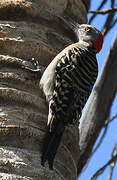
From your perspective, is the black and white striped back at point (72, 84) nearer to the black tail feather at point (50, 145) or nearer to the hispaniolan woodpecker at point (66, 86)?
the hispaniolan woodpecker at point (66, 86)

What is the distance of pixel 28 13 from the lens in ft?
11.0

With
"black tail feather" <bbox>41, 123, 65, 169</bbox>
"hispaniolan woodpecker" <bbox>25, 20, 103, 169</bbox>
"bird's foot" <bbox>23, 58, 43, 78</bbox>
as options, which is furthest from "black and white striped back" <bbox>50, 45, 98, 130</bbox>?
"bird's foot" <bbox>23, 58, 43, 78</bbox>

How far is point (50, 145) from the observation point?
274cm

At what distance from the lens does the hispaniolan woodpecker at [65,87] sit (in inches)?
116

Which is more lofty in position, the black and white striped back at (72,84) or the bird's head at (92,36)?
the black and white striped back at (72,84)

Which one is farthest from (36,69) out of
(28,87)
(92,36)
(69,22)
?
(92,36)

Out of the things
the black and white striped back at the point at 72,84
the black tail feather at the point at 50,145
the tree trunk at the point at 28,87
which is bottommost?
the black and white striped back at the point at 72,84

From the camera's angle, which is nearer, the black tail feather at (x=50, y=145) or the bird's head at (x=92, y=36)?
the black tail feather at (x=50, y=145)

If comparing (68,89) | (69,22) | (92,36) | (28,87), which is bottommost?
(92,36)

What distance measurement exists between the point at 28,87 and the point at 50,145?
0.43 meters

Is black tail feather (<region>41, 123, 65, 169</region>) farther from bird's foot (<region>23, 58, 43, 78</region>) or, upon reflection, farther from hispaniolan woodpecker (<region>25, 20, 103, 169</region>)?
bird's foot (<region>23, 58, 43, 78</region>)

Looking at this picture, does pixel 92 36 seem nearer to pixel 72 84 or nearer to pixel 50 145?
pixel 72 84

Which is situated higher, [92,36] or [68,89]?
[68,89]

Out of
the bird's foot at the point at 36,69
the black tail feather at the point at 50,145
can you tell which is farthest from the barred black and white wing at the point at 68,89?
the bird's foot at the point at 36,69
